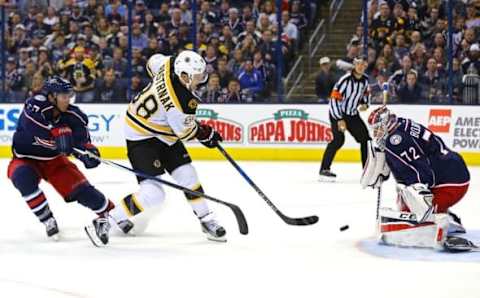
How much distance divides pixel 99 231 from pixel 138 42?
21.2ft

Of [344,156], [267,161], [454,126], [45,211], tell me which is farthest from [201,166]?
[45,211]

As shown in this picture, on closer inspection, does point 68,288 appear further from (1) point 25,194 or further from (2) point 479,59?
(2) point 479,59

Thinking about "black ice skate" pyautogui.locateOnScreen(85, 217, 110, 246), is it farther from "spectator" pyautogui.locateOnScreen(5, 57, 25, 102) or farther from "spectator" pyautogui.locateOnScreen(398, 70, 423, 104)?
"spectator" pyautogui.locateOnScreen(5, 57, 25, 102)

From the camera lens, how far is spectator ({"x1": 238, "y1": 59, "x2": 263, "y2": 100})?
10.9 m

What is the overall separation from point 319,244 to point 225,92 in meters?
5.68

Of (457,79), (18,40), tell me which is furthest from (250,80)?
(18,40)

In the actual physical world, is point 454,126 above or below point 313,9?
below

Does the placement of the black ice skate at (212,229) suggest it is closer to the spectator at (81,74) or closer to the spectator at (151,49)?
the spectator at (81,74)

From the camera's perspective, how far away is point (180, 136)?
5.25 m

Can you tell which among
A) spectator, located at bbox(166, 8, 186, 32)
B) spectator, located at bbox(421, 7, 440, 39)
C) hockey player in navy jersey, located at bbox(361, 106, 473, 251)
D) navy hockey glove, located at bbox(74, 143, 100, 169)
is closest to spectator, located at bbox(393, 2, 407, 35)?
spectator, located at bbox(421, 7, 440, 39)

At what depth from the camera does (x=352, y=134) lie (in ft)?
29.3

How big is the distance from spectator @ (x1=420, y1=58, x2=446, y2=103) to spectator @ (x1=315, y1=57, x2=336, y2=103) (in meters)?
1.04

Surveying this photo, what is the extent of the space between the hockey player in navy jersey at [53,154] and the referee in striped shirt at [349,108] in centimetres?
366

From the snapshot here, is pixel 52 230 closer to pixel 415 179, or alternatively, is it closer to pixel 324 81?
pixel 415 179
